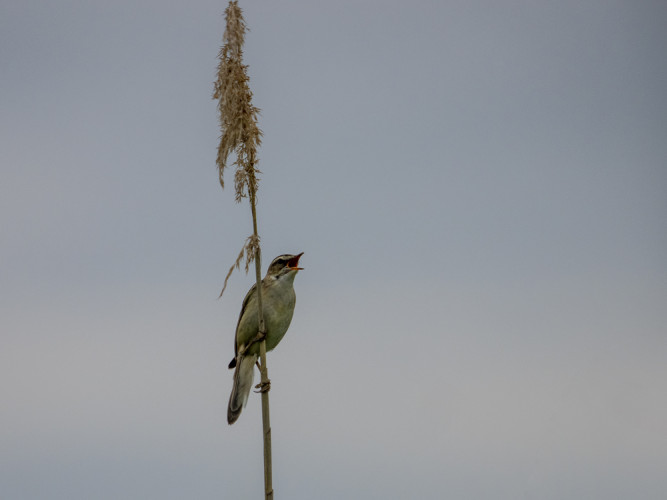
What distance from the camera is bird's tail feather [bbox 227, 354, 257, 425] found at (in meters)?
6.81

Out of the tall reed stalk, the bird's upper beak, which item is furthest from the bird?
the tall reed stalk

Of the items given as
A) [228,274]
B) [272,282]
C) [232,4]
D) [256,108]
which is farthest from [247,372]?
[232,4]

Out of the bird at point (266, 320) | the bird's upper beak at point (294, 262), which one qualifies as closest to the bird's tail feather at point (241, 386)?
the bird at point (266, 320)

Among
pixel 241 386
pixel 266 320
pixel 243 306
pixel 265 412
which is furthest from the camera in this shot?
pixel 243 306

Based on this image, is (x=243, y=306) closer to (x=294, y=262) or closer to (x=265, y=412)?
(x=294, y=262)

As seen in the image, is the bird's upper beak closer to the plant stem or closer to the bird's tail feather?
the bird's tail feather

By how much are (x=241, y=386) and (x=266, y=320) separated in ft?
2.67

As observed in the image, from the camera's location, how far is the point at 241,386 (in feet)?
23.2

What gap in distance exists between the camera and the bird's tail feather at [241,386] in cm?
681

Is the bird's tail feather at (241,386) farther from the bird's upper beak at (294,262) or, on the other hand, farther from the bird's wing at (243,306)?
the bird's upper beak at (294,262)

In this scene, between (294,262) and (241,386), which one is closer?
(241,386)

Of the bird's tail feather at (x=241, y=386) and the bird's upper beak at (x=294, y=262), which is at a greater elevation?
the bird's upper beak at (x=294, y=262)

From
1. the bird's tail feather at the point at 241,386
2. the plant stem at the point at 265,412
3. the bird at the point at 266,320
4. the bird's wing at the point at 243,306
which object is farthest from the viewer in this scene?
the bird's wing at the point at 243,306

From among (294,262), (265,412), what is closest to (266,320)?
(294,262)
